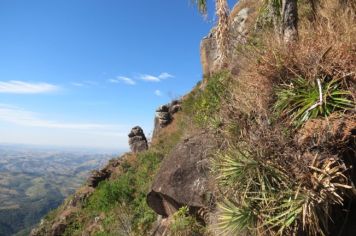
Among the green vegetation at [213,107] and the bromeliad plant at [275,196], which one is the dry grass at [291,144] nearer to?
the bromeliad plant at [275,196]

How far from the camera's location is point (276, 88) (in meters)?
9.41

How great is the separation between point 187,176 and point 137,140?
3109cm

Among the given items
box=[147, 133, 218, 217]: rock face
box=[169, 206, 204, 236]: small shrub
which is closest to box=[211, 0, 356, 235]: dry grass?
box=[147, 133, 218, 217]: rock face

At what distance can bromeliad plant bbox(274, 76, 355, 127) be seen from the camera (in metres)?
8.07

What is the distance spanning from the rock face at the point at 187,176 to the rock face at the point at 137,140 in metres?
27.9

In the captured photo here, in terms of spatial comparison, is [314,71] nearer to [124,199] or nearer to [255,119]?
[255,119]

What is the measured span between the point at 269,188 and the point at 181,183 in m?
4.99

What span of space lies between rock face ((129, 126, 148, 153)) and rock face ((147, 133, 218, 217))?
91.6 feet

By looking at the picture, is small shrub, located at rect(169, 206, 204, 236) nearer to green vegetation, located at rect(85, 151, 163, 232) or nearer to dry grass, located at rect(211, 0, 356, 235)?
dry grass, located at rect(211, 0, 356, 235)

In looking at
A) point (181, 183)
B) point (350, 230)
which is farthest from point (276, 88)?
point (181, 183)

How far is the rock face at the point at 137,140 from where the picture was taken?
41.4 m

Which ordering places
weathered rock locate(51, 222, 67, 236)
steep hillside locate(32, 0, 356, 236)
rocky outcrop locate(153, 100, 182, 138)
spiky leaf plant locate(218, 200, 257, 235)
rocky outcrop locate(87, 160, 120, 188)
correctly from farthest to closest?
rocky outcrop locate(153, 100, 182, 138), rocky outcrop locate(87, 160, 120, 188), weathered rock locate(51, 222, 67, 236), spiky leaf plant locate(218, 200, 257, 235), steep hillside locate(32, 0, 356, 236)

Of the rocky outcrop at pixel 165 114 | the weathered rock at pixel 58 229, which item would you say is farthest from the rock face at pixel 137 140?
the weathered rock at pixel 58 229

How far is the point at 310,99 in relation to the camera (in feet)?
27.6
